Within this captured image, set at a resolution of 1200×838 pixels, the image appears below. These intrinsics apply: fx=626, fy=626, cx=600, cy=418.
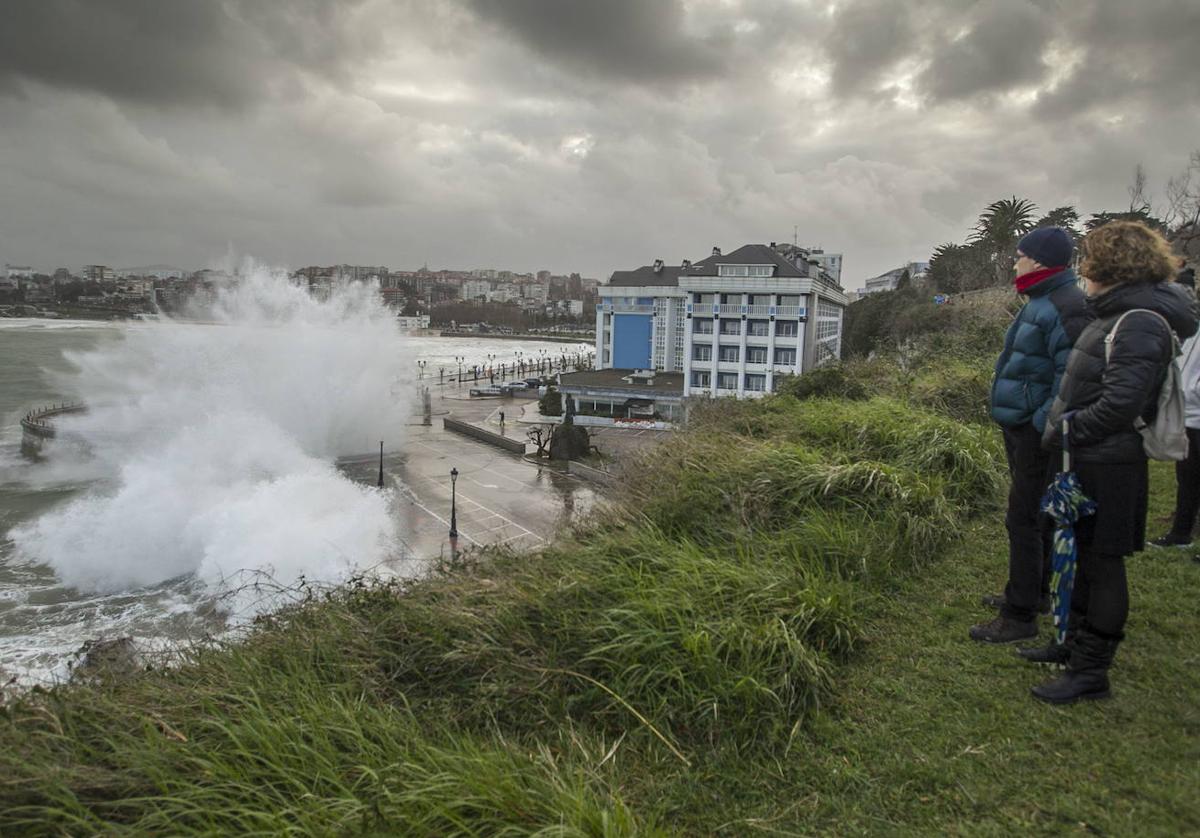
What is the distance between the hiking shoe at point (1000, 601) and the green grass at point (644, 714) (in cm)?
8

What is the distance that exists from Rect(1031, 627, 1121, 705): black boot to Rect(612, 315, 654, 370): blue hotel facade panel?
5126 centimetres

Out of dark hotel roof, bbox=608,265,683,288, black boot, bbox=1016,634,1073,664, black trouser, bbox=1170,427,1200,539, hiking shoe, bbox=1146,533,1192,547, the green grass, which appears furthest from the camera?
dark hotel roof, bbox=608,265,683,288

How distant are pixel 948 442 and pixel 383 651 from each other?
5947mm

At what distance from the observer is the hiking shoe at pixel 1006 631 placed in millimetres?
3477

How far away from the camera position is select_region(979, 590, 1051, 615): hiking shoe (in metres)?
3.66

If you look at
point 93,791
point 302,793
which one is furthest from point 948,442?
point 93,791

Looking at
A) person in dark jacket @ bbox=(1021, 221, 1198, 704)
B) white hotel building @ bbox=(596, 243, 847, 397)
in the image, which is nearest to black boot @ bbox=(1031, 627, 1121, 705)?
person in dark jacket @ bbox=(1021, 221, 1198, 704)

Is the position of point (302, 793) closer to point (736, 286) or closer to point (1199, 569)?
point (1199, 569)

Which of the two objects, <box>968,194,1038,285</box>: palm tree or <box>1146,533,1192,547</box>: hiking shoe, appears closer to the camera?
<box>1146,533,1192,547</box>: hiking shoe

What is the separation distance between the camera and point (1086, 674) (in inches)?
112

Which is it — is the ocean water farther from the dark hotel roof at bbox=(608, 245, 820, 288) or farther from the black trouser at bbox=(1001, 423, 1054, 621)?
the dark hotel roof at bbox=(608, 245, 820, 288)

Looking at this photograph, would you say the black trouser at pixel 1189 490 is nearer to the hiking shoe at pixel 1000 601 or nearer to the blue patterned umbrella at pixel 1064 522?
the hiking shoe at pixel 1000 601

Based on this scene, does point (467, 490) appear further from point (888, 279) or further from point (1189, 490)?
point (888, 279)

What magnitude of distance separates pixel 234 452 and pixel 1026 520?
1233 inches
